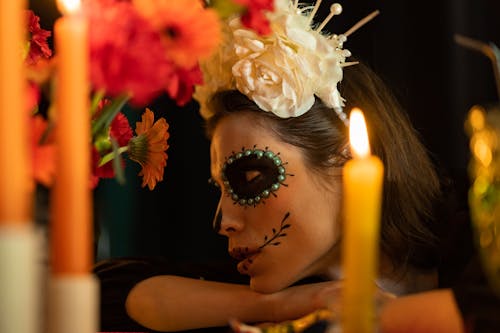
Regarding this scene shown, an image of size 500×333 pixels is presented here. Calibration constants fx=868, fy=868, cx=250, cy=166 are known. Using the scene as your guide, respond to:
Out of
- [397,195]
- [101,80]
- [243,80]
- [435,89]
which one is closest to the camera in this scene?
[101,80]

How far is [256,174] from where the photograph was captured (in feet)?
3.62

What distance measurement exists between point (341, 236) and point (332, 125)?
15cm

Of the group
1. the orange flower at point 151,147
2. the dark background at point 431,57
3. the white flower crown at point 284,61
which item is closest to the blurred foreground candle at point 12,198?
the orange flower at point 151,147

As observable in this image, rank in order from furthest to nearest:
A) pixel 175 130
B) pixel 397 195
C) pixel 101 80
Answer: pixel 175 130 → pixel 397 195 → pixel 101 80

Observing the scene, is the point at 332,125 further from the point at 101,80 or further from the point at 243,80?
the point at 101,80

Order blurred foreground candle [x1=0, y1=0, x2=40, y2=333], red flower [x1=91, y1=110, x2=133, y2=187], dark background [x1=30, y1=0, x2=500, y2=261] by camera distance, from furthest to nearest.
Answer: dark background [x1=30, y1=0, x2=500, y2=261] → red flower [x1=91, y1=110, x2=133, y2=187] → blurred foreground candle [x1=0, y1=0, x2=40, y2=333]

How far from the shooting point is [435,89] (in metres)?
1.55

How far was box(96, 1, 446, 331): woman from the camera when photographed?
3.54ft

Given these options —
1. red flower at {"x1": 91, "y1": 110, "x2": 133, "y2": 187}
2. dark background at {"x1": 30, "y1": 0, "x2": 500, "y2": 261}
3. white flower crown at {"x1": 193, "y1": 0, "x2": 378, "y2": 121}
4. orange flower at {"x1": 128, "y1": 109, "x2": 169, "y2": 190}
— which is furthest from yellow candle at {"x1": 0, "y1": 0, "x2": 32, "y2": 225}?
dark background at {"x1": 30, "y1": 0, "x2": 500, "y2": 261}

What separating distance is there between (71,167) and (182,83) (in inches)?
9.4

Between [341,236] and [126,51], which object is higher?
[126,51]

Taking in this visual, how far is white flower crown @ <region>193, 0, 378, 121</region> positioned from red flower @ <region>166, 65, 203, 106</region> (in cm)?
34

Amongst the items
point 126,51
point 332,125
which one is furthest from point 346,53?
point 126,51

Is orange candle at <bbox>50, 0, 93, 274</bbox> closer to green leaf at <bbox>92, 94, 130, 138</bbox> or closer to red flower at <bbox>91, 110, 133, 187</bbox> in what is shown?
green leaf at <bbox>92, 94, 130, 138</bbox>
